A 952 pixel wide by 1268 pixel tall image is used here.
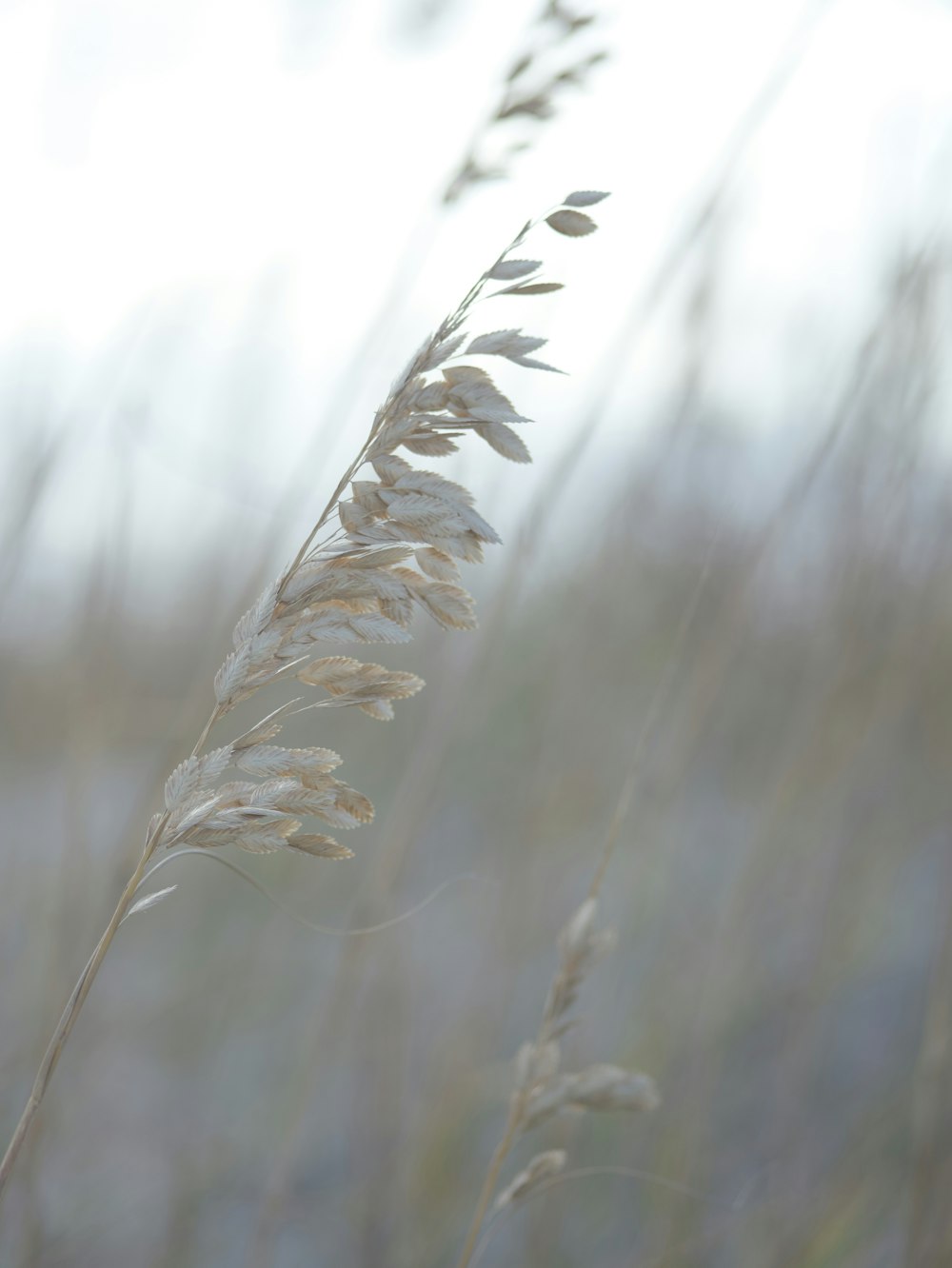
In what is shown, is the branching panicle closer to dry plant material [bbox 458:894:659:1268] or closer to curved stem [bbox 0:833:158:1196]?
curved stem [bbox 0:833:158:1196]

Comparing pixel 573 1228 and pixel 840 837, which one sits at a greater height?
pixel 840 837

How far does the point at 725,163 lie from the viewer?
88cm

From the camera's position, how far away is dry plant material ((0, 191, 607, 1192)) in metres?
0.43

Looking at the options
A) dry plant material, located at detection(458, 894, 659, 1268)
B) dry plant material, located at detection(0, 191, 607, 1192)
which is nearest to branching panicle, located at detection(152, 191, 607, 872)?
dry plant material, located at detection(0, 191, 607, 1192)

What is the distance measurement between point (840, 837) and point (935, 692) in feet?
3.84

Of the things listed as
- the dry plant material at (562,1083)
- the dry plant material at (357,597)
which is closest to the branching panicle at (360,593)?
the dry plant material at (357,597)

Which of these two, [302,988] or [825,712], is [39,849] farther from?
Result: [825,712]

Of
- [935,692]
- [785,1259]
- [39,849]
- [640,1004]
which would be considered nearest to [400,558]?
[785,1259]

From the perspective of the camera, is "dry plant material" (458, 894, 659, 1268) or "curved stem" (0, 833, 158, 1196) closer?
"curved stem" (0, 833, 158, 1196)

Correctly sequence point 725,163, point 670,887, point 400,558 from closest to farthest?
point 400,558
point 725,163
point 670,887

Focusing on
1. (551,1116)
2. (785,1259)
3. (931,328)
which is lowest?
(785,1259)

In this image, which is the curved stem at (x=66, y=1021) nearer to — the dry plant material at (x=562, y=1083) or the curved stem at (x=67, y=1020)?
the curved stem at (x=67, y=1020)

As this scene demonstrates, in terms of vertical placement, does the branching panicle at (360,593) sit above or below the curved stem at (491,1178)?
above

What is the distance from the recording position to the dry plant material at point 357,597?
16.7 inches
